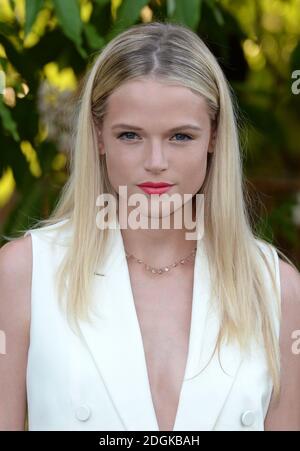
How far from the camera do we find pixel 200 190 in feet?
7.74

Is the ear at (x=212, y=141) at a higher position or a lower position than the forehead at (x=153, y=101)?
lower

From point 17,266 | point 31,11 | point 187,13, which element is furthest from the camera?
point 187,13

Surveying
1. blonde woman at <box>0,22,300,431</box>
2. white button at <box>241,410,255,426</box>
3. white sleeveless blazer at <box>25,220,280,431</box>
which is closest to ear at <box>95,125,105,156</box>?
blonde woman at <box>0,22,300,431</box>

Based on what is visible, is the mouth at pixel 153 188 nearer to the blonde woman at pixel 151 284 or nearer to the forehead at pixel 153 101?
the blonde woman at pixel 151 284

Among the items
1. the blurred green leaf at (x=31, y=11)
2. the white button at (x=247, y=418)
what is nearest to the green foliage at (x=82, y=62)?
the blurred green leaf at (x=31, y=11)

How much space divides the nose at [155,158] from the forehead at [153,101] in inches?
2.3

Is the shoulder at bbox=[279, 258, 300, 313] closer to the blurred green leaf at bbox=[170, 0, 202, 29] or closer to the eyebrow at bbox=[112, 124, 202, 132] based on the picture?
the eyebrow at bbox=[112, 124, 202, 132]

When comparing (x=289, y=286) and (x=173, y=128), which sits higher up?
(x=173, y=128)

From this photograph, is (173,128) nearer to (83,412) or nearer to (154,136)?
(154,136)

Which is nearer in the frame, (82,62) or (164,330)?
(164,330)

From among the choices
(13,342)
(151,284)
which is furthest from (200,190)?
(13,342)

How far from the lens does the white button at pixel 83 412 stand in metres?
2.13

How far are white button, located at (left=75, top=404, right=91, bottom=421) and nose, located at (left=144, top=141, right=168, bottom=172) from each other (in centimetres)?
48

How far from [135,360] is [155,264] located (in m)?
0.25
